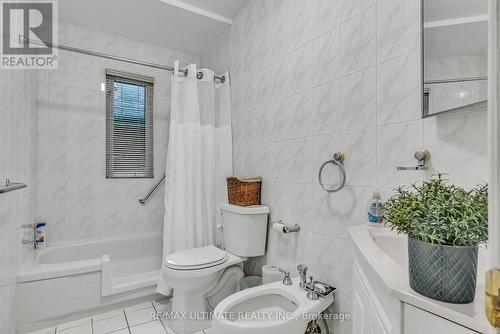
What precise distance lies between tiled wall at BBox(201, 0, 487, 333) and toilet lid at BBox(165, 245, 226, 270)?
1.33 ft

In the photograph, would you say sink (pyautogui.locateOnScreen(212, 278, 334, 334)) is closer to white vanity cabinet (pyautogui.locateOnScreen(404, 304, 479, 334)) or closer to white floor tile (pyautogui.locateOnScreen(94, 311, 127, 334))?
white vanity cabinet (pyautogui.locateOnScreen(404, 304, 479, 334))

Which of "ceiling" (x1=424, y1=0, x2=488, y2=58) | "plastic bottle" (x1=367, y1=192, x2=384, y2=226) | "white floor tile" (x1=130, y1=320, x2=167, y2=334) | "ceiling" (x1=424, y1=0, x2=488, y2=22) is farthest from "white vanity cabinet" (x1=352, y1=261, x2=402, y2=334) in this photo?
"white floor tile" (x1=130, y1=320, x2=167, y2=334)

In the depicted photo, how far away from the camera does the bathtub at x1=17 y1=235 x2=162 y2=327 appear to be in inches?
71.2

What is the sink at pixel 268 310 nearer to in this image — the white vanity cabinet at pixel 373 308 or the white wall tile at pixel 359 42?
the white vanity cabinet at pixel 373 308

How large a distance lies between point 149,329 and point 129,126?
1.88 m

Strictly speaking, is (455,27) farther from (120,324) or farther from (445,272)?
(120,324)

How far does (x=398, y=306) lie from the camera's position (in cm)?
51

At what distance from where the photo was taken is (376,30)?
4.07 feet

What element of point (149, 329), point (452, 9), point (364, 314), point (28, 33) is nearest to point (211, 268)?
point (149, 329)

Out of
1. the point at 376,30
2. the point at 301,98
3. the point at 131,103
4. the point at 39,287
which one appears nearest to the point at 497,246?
the point at 376,30

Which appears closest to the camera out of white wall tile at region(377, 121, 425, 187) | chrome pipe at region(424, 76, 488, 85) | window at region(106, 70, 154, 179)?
chrome pipe at region(424, 76, 488, 85)

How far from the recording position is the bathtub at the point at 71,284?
181 cm

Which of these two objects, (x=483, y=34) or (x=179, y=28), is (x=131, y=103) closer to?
(x=179, y=28)

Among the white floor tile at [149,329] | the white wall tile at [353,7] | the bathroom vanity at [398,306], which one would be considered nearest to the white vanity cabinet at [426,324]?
the bathroom vanity at [398,306]
